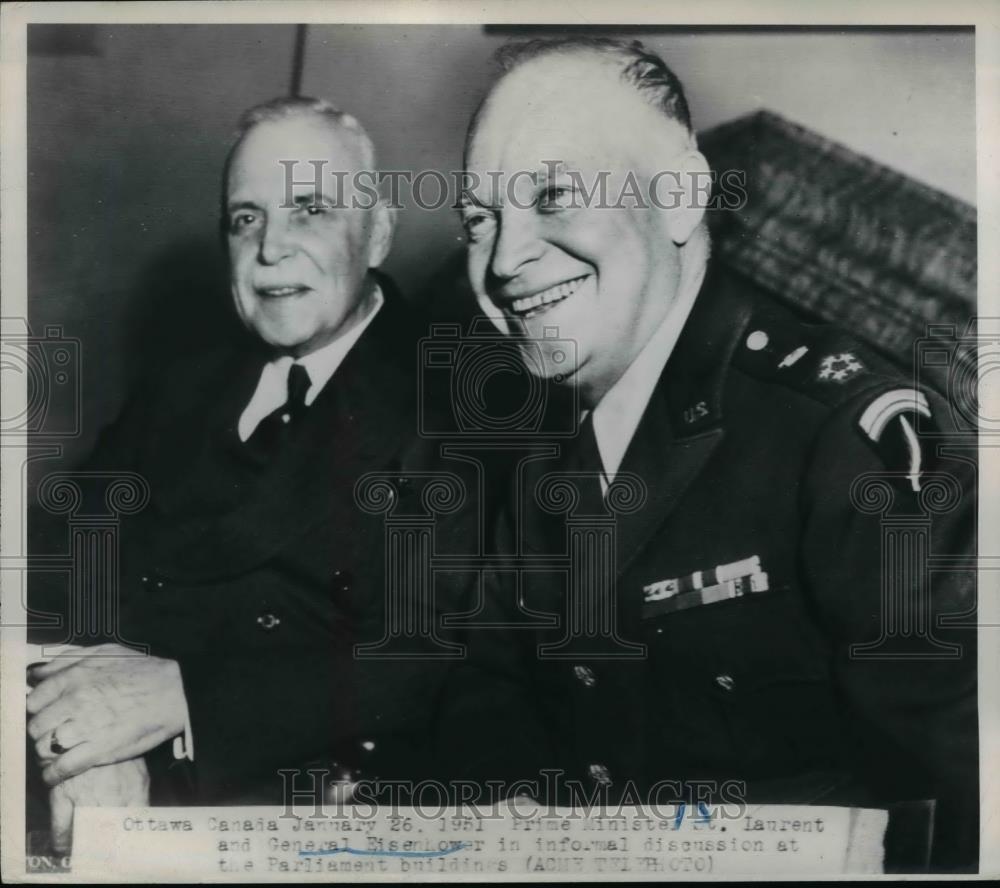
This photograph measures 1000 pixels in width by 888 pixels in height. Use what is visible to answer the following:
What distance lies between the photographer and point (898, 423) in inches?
95.0

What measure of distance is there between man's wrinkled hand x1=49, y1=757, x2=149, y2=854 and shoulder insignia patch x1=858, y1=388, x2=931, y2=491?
5.98 feet

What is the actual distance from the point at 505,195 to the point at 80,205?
3.24 feet

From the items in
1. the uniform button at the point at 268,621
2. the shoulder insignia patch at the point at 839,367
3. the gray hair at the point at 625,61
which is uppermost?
the gray hair at the point at 625,61

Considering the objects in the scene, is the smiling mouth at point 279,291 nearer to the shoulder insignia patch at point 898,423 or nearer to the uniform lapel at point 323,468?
the uniform lapel at point 323,468

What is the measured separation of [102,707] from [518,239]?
4.67 feet

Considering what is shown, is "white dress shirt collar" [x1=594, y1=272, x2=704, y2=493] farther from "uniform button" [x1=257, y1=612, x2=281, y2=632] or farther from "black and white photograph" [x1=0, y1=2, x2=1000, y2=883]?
"uniform button" [x1=257, y1=612, x2=281, y2=632]

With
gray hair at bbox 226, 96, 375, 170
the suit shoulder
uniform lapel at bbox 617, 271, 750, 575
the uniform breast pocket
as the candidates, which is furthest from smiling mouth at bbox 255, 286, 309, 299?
the uniform breast pocket

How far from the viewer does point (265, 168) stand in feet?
8.05

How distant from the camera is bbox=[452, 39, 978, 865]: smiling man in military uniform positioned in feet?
7.81

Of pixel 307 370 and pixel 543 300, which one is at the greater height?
pixel 543 300

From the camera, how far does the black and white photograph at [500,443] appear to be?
7.86 feet

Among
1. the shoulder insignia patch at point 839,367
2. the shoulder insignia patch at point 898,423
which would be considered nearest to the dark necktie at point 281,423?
the shoulder insignia patch at point 839,367

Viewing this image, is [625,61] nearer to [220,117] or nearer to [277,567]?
[220,117]

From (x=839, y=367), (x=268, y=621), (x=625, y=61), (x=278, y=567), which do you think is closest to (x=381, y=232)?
(x=625, y=61)
